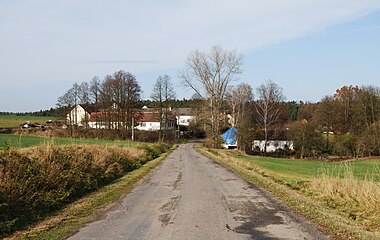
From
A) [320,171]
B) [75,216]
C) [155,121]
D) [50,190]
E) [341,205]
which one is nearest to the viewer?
[75,216]

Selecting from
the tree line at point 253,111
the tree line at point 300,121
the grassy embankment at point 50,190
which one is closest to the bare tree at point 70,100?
the tree line at point 253,111

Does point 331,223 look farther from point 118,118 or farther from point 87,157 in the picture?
point 118,118

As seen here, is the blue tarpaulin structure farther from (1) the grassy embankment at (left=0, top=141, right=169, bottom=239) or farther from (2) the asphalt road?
(2) the asphalt road

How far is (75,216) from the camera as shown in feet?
29.8

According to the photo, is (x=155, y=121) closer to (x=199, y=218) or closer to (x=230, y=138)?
(x=230, y=138)

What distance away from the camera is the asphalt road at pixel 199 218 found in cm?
700

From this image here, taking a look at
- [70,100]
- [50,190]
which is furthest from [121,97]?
[50,190]

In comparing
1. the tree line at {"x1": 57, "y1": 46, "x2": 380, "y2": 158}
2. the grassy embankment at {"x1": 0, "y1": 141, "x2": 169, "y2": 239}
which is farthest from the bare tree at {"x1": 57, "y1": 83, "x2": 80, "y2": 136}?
the grassy embankment at {"x1": 0, "y1": 141, "x2": 169, "y2": 239}

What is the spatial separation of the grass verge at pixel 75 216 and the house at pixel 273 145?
53.9 m

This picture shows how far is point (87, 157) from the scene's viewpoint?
52.2 feet

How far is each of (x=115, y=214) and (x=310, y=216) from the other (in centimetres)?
482

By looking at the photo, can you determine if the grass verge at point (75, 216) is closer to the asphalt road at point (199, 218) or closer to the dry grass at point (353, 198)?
the asphalt road at point (199, 218)

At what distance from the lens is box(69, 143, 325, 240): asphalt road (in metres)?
7.00

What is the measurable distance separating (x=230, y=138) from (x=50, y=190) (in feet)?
178
